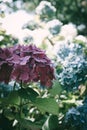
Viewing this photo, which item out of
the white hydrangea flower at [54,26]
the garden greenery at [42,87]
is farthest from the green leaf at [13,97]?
the white hydrangea flower at [54,26]

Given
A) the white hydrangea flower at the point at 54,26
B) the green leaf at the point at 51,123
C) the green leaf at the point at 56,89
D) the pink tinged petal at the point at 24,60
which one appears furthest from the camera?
the white hydrangea flower at the point at 54,26

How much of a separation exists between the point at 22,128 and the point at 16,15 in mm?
1704

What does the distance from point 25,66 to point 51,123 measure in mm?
321

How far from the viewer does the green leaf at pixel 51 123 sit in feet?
6.06

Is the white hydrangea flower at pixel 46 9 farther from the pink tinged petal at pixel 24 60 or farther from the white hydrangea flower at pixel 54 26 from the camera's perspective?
the pink tinged petal at pixel 24 60

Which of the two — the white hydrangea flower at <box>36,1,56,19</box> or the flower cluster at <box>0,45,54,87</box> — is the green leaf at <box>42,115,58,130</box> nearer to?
the flower cluster at <box>0,45,54,87</box>

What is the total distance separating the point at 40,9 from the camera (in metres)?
3.24

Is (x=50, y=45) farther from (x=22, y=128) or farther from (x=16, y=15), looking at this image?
(x=22, y=128)

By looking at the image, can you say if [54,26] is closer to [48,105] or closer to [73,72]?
[73,72]

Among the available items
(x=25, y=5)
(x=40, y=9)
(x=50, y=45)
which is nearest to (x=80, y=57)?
(x=50, y=45)

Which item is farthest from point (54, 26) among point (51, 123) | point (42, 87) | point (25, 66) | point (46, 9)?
point (25, 66)

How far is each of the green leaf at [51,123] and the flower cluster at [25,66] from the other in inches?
7.2

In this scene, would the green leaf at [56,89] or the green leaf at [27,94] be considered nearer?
the green leaf at [27,94]

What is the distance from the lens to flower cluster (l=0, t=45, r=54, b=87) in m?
1.67
